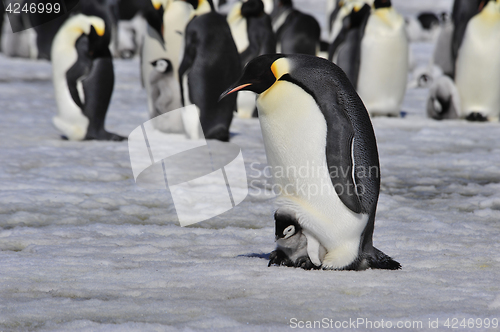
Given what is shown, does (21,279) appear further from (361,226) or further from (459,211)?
(459,211)

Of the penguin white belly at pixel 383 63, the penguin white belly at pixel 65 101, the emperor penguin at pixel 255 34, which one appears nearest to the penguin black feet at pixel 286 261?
the penguin white belly at pixel 65 101

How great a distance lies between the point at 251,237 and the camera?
9.95 ft

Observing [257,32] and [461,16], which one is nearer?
[461,16]

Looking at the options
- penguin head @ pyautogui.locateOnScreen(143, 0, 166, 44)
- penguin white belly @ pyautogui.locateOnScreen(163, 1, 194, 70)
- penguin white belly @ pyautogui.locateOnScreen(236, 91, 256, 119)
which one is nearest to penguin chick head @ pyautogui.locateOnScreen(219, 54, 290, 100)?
penguin white belly @ pyautogui.locateOnScreen(163, 1, 194, 70)

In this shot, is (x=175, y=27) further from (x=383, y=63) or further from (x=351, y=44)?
(x=383, y=63)

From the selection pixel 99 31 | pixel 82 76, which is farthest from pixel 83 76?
pixel 99 31

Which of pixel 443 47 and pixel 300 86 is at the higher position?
pixel 300 86

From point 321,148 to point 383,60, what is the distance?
564cm

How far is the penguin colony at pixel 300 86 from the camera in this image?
89.5 inches

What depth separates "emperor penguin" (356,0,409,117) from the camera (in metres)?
7.44

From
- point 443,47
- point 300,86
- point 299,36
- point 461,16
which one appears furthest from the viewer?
point 443,47

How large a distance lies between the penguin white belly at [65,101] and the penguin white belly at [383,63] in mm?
3699

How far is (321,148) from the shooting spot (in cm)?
227

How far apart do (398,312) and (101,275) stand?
1108mm
